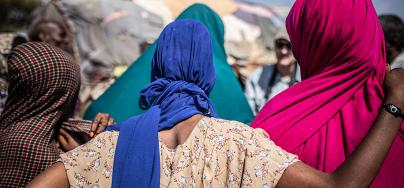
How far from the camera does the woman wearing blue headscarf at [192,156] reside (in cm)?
175

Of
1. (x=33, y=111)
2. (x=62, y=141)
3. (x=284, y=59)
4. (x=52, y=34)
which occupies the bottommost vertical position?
(x=284, y=59)

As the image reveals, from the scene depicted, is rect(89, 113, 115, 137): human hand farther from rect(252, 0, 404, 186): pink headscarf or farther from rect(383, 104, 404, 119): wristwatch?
rect(383, 104, 404, 119): wristwatch

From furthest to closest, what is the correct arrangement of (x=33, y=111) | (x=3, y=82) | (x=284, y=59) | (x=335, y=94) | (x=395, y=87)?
(x=284, y=59), (x=3, y=82), (x=33, y=111), (x=335, y=94), (x=395, y=87)

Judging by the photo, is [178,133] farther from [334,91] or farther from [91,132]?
[91,132]

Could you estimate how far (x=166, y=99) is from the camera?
6.60 feet

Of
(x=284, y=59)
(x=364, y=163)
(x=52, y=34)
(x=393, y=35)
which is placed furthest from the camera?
(x=284, y=59)

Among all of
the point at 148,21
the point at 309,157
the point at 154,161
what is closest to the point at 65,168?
the point at 154,161

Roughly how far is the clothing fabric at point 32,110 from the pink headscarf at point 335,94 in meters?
0.94

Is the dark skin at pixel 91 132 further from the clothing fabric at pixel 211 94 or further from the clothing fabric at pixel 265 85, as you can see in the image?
the clothing fabric at pixel 265 85

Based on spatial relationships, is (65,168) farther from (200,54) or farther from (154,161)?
(200,54)

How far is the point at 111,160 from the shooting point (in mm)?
1908

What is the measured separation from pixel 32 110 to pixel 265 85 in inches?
111

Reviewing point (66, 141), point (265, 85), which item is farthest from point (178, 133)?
point (265, 85)

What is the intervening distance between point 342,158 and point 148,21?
6.21 m
